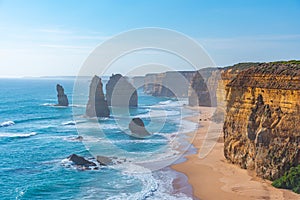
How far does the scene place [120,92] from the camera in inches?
3396

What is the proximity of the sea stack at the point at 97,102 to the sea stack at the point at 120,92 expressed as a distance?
15223 millimetres

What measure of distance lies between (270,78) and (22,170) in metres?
23.5

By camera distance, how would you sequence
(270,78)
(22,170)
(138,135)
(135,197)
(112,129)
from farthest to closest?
(112,129), (138,135), (22,170), (270,78), (135,197)

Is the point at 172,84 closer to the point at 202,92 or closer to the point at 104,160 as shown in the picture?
the point at 202,92

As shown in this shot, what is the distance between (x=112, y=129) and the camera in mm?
52688

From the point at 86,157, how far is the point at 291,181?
68.1 ft

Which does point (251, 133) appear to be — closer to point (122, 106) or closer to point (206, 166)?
point (206, 166)

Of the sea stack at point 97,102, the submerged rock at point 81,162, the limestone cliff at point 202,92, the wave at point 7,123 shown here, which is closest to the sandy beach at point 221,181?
the submerged rock at point 81,162

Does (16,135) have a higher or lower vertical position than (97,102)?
lower

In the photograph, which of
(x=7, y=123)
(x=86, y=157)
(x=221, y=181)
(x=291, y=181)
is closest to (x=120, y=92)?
(x=7, y=123)

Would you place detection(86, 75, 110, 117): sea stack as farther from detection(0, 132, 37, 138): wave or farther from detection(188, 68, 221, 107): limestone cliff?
detection(188, 68, 221, 107): limestone cliff

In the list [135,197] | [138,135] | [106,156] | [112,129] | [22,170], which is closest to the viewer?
[135,197]

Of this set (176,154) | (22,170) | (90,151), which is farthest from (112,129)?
(22,170)

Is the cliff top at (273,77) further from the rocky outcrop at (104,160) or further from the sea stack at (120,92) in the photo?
the sea stack at (120,92)
